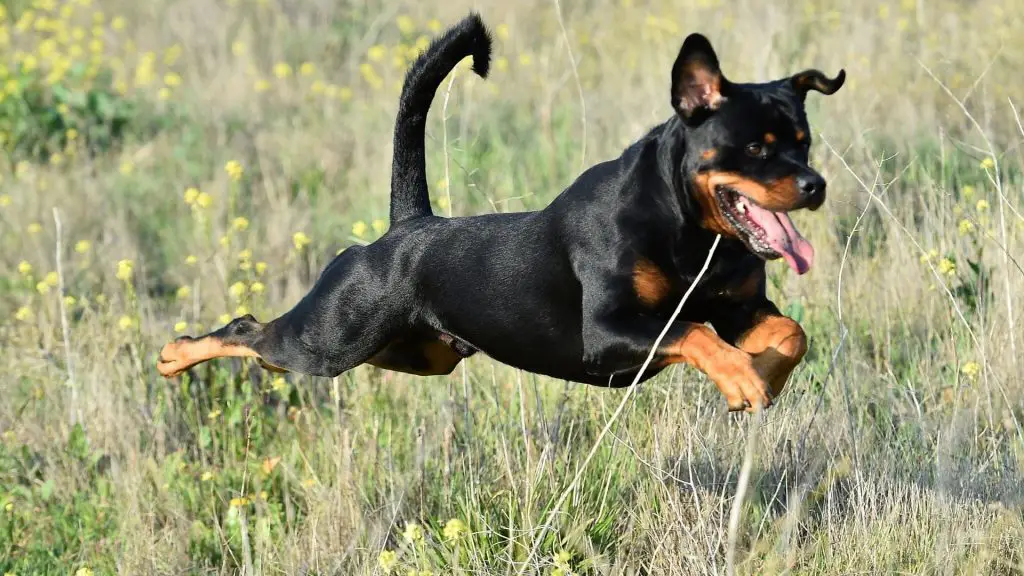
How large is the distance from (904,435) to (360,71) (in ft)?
23.0

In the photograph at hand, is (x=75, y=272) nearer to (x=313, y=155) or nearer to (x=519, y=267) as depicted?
(x=313, y=155)

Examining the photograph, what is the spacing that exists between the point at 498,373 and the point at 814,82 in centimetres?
220

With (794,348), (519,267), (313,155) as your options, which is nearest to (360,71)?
(313,155)

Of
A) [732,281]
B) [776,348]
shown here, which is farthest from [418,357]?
[776,348]

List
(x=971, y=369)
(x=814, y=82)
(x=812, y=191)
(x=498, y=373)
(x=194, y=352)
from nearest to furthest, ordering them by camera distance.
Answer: (x=812, y=191) < (x=814, y=82) < (x=971, y=369) < (x=194, y=352) < (x=498, y=373)

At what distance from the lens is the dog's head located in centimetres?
361

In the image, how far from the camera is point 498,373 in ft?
18.5

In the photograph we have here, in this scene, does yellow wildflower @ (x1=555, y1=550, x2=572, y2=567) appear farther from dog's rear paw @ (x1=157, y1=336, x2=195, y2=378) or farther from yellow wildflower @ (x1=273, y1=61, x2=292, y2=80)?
yellow wildflower @ (x1=273, y1=61, x2=292, y2=80)

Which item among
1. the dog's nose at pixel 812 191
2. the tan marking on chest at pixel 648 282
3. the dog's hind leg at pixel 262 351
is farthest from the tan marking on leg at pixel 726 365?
the dog's hind leg at pixel 262 351

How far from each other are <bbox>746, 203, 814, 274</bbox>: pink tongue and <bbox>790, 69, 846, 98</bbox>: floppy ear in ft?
1.39

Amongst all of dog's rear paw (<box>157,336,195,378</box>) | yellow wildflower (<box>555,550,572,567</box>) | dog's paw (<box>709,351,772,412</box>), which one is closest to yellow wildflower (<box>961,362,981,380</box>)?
dog's paw (<box>709,351,772,412</box>)

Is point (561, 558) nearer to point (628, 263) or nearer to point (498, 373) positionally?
point (628, 263)

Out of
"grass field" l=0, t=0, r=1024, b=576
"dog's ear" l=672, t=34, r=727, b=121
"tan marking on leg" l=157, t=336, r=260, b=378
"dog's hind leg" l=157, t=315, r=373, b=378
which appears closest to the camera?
"dog's ear" l=672, t=34, r=727, b=121

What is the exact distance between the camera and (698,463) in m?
4.46
